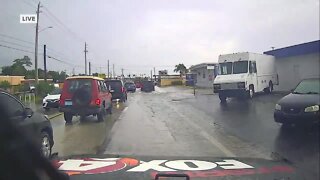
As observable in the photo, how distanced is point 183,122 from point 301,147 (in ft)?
20.1

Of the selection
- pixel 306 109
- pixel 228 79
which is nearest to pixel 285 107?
pixel 306 109

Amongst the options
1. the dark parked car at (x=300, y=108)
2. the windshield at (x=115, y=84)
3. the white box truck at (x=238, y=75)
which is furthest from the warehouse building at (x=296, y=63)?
the dark parked car at (x=300, y=108)

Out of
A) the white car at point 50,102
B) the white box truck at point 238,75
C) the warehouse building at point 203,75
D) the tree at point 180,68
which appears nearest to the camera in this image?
the white car at point 50,102

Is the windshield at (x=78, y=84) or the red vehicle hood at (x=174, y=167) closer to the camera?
the red vehicle hood at (x=174, y=167)

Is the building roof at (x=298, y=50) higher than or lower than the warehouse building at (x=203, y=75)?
higher

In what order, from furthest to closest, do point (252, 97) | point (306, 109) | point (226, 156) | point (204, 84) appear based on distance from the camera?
point (204, 84) < point (252, 97) < point (306, 109) < point (226, 156)

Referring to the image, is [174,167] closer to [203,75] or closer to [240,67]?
[240,67]

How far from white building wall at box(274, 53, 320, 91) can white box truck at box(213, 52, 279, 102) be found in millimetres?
3579

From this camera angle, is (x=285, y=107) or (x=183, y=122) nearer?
(x=285, y=107)

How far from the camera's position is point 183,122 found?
1396 centimetres

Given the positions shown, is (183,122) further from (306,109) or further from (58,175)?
(58,175)

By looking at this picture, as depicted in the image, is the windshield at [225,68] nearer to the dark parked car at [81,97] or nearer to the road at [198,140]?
the road at [198,140]

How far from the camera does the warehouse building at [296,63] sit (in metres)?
25.0

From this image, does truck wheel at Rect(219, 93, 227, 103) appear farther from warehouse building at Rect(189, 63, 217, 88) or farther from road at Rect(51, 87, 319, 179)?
warehouse building at Rect(189, 63, 217, 88)
